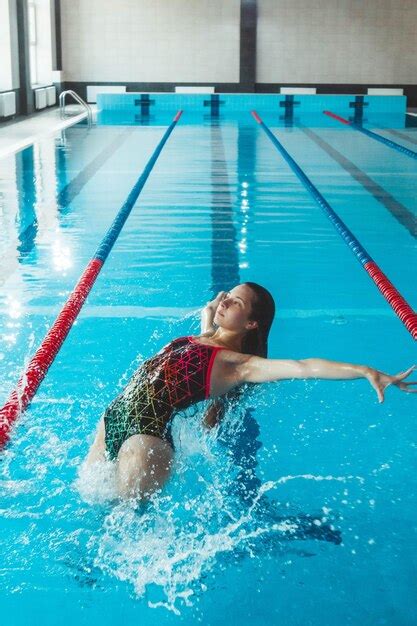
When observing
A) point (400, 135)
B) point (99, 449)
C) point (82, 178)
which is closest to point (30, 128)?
point (82, 178)

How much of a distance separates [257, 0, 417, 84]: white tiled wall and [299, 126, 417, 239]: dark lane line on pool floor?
351 inches

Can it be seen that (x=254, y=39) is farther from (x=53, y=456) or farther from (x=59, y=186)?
(x=53, y=456)

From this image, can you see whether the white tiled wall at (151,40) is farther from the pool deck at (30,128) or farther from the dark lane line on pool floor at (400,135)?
the dark lane line on pool floor at (400,135)

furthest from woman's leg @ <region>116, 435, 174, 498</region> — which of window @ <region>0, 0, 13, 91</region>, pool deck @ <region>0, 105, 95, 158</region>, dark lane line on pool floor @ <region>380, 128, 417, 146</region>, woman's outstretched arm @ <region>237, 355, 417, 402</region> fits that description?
window @ <region>0, 0, 13, 91</region>

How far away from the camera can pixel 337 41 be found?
18.2 metres

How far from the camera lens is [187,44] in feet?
59.7

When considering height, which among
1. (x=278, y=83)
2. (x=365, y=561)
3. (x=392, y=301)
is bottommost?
(x=365, y=561)

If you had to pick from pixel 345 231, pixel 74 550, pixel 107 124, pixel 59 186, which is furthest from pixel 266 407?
pixel 107 124

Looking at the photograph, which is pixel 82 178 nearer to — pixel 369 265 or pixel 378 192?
pixel 378 192

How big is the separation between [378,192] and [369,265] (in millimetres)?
2749

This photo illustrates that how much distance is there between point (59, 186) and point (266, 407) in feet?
15.7

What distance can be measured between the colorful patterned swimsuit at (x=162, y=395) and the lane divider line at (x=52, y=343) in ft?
1.08

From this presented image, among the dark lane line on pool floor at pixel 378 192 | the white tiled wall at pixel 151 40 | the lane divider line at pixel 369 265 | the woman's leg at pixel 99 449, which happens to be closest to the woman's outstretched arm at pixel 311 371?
the woman's leg at pixel 99 449

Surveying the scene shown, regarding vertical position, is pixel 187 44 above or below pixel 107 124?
above
